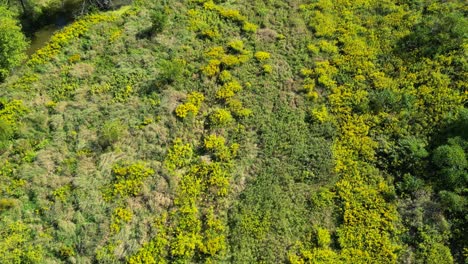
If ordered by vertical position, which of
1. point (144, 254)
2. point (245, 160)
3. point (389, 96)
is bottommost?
point (144, 254)

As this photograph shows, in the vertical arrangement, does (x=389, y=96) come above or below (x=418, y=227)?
above

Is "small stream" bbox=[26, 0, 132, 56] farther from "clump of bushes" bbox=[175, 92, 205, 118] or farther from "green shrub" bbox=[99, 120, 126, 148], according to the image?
"clump of bushes" bbox=[175, 92, 205, 118]

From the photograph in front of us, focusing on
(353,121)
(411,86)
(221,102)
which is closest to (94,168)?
(221,102)

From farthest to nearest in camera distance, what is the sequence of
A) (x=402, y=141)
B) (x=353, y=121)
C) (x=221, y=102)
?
1. (x=221, y=102)
2. (x=353, y=121)
3. (x=402, y=141)

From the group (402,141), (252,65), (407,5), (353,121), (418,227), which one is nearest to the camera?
(418,227)

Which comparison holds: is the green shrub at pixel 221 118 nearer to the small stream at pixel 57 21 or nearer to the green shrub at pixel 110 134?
the green shrub at pixel 110 134

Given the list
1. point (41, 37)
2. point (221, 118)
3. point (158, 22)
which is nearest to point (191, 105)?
point (221, 118)

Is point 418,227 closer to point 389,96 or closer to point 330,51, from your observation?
point 389,96
